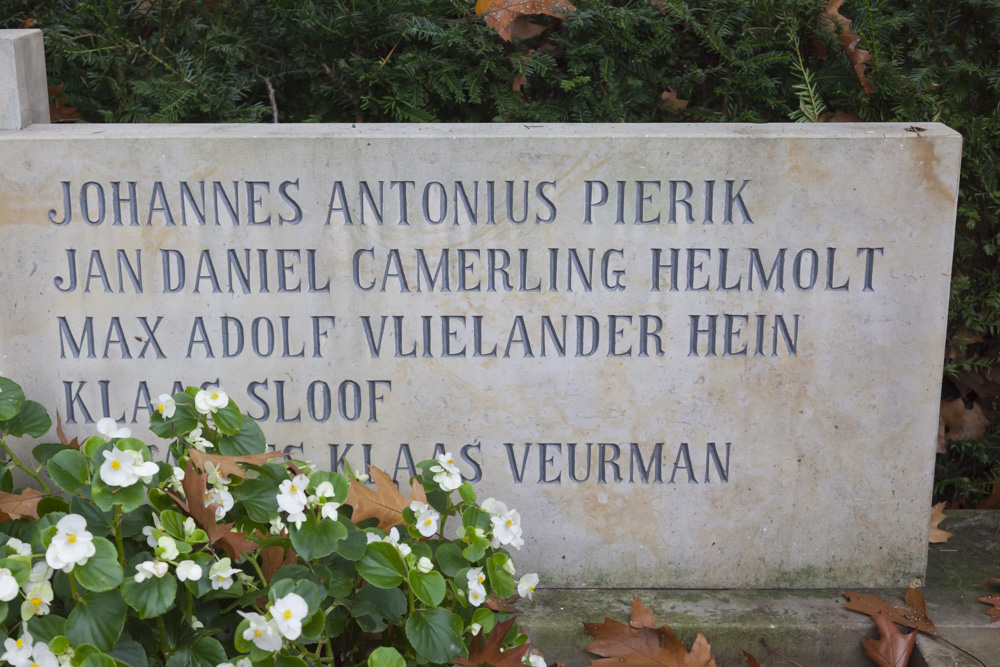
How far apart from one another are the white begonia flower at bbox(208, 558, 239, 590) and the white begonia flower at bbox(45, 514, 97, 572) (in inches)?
8.8

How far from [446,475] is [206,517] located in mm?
527

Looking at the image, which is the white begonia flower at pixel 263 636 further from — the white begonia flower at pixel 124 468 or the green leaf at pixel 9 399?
the green leaf at pixel 9 399

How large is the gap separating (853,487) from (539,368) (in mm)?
945

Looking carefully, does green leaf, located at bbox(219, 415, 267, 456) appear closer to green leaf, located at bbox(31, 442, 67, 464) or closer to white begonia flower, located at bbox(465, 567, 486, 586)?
white begonia flower, located at bbox(465, 567, 486, 586)

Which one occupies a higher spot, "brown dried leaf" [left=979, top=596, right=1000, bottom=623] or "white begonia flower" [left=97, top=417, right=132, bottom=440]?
"white begonia flower" [left=97, top=417, right=132, bottom=440]

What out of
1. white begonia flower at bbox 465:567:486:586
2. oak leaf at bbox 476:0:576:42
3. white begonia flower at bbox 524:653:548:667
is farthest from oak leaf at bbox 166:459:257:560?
oak leaf at bbox 476:0:576:42

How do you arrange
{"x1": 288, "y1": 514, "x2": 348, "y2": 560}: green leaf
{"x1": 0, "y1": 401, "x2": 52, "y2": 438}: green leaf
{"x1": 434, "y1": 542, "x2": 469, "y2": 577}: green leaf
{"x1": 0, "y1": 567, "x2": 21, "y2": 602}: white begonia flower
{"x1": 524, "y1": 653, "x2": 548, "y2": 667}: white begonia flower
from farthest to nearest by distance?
{"x1": 0, "y1": 401, "x2": 52, "y2": 438}: green leaf < {"x1": 524, "y1": 653, "x2": 548, "y2": 667}: white begonia flower < {"x1": 434, "y1": 542, "x2": 469, "y2": 577}: green leaf < {"x1": 288, "y1": 514, "x2": 348, "y2": 560}: green leaf < {"x1": 0, "y1": 567, "x2": 21, "y2": 602}: white begonia flower

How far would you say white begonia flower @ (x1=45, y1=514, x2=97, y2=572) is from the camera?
170cm

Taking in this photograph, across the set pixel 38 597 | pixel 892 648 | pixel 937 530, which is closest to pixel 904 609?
pixel 892 648

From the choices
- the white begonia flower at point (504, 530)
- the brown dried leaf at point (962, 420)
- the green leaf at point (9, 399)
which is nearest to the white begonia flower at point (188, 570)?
the white begonia flower at point (504, 530)

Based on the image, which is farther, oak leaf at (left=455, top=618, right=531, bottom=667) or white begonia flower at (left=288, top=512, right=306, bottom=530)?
oak leaf at (left=455, top=618, right=531, bottom=667)

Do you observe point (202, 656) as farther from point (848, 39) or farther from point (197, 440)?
point (848, 39)

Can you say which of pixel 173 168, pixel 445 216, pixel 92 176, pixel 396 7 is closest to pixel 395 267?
pixel 445 216

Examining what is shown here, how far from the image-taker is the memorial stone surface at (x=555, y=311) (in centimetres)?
253
